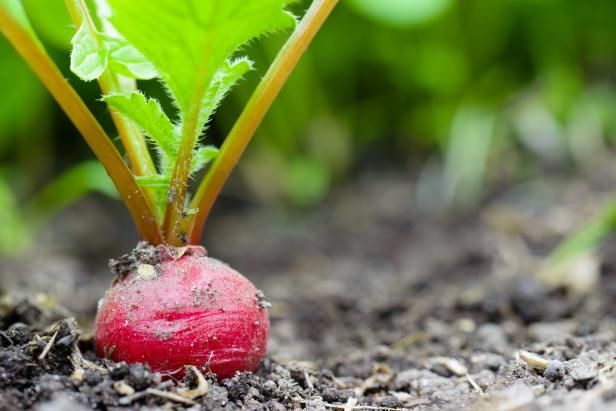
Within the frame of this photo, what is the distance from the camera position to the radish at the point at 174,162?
90 cm

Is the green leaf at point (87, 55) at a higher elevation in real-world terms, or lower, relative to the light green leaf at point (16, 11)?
lower

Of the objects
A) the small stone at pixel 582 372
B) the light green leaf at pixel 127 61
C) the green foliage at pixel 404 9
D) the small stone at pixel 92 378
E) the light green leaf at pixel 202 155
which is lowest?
the small stone at pixel 582 372

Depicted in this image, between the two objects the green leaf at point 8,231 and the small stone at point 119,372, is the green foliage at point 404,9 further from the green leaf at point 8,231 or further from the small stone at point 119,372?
the small stone at point 119,372

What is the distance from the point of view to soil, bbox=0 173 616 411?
0.87 m

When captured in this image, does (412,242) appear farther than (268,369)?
Yes

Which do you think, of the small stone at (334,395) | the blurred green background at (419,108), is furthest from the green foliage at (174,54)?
the blurred green background at (419,108)

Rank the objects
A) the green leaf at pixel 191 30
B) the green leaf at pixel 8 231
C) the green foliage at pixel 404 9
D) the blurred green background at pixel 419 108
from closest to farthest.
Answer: the green leaf at pixel 191 30 → the green foliage at pixel 404 9 → the green leaf at pixel 8 231 → the blurred green background at pixel 419 108

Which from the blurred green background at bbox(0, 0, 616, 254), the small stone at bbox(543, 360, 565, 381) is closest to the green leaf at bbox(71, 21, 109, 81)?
the small stone at bbox(543, 360, 565, 381)

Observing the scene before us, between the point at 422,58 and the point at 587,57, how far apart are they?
76cm

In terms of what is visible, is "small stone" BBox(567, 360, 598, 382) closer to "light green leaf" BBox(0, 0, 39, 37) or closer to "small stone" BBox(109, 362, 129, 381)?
"small stone" BBox(109, 362, 129, 381)

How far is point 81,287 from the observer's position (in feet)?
6.36

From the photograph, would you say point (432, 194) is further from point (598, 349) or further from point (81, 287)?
point (598, 349)

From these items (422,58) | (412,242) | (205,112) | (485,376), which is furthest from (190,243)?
(422,58)

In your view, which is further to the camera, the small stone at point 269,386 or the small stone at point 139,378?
the small stone at point 269,386
